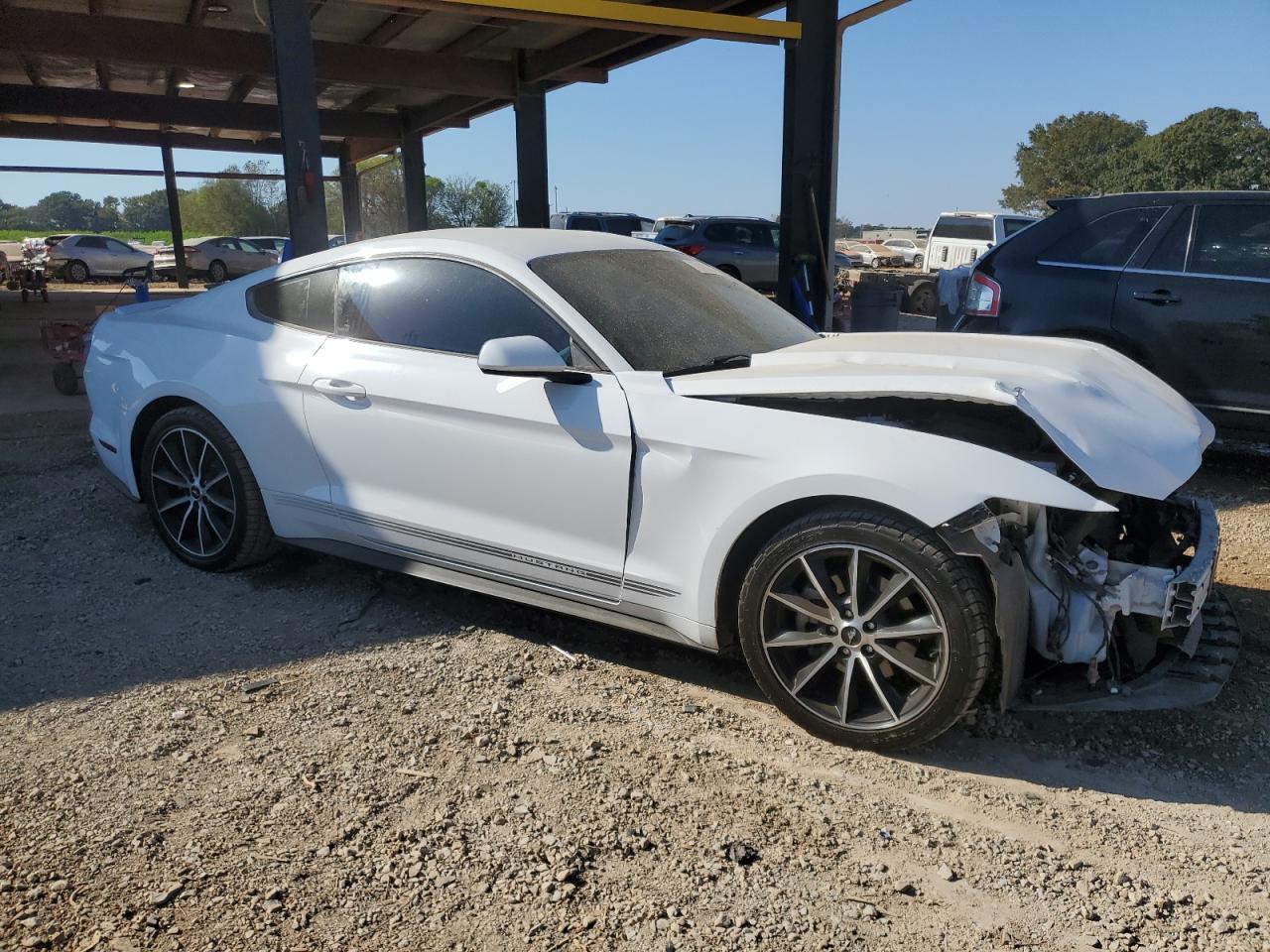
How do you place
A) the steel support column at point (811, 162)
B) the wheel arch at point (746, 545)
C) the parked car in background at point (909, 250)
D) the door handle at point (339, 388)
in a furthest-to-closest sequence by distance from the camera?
the parked car in background at point (909, 250) → the steel support column at point (811, 162) → the door handle at point (339, 388) → the wheel arch at point (746, 545)

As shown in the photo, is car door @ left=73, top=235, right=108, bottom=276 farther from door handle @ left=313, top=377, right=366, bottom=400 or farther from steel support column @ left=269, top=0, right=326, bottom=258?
door handle @ left=313, top=377, right=366, bottom=400

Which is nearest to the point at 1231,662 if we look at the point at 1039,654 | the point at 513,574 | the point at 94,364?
the point at 1039,654

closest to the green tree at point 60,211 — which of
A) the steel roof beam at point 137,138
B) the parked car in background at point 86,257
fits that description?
the parked car in background at point 86,257

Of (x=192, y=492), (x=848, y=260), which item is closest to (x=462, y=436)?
(x=192, y=492)

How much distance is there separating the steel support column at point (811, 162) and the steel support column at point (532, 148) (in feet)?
19.2

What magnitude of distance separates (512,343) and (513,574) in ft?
2.78

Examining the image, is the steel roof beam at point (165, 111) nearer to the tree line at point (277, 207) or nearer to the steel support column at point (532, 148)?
the steel support column at point (532, 148)

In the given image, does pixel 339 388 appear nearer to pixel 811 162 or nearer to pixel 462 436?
pixel 462 436

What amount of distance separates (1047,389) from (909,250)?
42.0m

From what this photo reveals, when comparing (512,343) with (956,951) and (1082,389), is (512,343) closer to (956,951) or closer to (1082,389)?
(1082,389)

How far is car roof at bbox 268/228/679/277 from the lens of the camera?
3.68 m

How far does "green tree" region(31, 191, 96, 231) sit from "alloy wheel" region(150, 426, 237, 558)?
315 feet

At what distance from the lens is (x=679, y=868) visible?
238 cm

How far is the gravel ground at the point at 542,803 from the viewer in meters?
2.21
